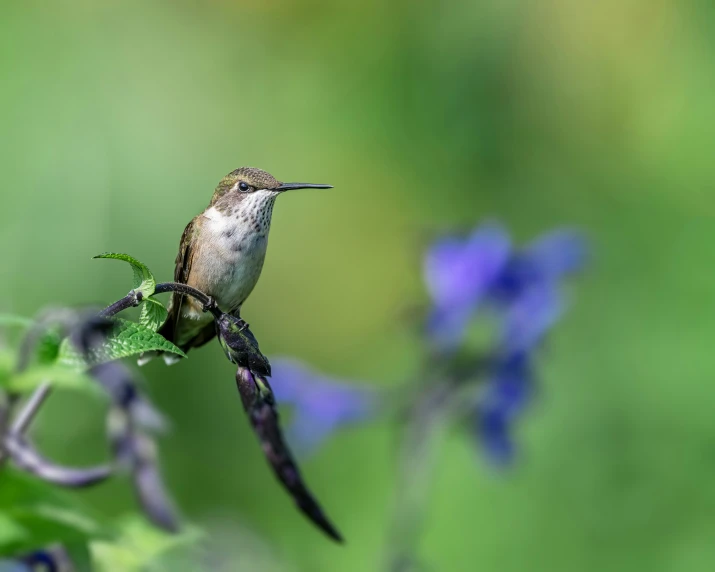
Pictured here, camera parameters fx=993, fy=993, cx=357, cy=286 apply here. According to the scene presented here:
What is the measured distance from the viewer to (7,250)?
9.02 feet

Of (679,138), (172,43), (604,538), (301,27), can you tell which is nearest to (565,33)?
(679,138)

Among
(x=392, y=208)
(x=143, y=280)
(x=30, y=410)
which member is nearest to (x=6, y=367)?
(x=30, y=410)

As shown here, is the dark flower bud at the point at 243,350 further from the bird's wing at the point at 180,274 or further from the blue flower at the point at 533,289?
the blue flower at the point at 533,289

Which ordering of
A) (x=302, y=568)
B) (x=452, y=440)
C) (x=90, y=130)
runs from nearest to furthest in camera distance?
(x=302, y=568) < (x=452, y=440) < (x=90, y=130)

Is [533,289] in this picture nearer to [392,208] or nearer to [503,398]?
[503,398]

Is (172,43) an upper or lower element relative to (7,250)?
upper

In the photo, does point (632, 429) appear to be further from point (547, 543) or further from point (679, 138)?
point (679, 138)

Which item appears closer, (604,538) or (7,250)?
(604,538)

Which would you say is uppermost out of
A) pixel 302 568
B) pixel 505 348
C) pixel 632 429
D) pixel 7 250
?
pixel 505 348

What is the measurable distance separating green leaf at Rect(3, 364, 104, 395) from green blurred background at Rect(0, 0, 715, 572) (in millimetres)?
1142

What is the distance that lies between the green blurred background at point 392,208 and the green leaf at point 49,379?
1.14 m

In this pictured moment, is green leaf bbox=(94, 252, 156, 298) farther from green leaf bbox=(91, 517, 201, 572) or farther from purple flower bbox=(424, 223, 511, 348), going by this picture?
purple flower bbox=(424, 223, 511, 348)

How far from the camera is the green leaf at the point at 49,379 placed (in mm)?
548

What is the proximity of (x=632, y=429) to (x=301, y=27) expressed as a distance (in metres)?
2.10
